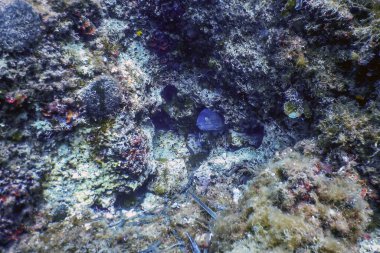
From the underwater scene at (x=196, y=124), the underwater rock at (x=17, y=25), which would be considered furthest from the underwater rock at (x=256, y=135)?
the underwater rock at (x=17, y=25)

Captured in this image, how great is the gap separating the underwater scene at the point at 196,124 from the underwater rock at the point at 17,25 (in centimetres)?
2

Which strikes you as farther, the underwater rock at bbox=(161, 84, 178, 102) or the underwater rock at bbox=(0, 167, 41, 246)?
the underwater rock at bbox=(161, 84, 178, 102)

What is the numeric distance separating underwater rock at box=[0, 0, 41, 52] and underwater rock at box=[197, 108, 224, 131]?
2.93m

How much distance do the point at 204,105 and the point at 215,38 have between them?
1.23 metres

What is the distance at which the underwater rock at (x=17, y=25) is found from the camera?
3236 millimetres

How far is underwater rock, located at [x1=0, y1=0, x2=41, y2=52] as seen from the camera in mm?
3236

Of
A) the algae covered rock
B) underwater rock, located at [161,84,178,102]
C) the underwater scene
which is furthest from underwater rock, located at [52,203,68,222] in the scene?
underwater rock, located at [161,84,178,102]

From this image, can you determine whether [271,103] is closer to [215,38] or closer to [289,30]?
[289,30]

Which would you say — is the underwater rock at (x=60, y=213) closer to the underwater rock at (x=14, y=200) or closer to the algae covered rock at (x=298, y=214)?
the underwater rock at (x=14, y=200)

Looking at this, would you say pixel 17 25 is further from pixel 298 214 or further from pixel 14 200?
pixel 298 214

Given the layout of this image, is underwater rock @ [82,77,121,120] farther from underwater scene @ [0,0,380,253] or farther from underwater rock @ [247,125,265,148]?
underwater rock @ [247,125,265,148]

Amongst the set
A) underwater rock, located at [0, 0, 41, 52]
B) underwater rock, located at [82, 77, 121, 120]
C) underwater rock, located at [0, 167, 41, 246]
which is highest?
underwater rock, located at [0, 0, 41, 52]

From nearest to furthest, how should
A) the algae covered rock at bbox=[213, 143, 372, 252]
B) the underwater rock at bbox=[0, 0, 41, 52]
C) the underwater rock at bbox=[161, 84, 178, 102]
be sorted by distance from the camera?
the algae covered rock at bbox=[213, 143, 372, 252]
the underwater rock at bbox=[0, 0, 41, 52]
the underwater rock at bbox=[161, 84, 178, 102]

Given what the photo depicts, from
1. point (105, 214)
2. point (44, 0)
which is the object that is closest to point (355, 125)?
point (105, 214)
